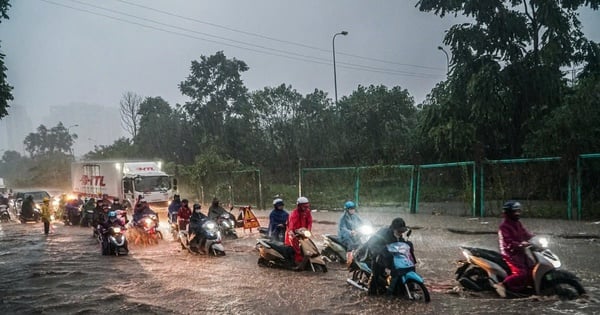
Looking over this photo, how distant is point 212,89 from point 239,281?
45.0 m

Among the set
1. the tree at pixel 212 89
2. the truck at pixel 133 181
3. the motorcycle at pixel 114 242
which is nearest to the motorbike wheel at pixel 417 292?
the motorcycle at pixel 114 242

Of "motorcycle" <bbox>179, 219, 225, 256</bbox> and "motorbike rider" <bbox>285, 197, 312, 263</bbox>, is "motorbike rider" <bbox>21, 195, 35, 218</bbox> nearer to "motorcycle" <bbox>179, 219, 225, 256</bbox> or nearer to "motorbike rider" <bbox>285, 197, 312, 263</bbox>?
"motorcycle" <bbox>179, 219, 225, 256</bbox>

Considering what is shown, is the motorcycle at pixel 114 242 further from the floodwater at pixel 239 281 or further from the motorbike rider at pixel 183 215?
the motorbike rider at pixel 183 215

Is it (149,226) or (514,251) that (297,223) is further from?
(149,226)

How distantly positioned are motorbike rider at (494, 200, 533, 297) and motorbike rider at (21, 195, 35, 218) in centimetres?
2424

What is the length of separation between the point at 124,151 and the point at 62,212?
30875mm

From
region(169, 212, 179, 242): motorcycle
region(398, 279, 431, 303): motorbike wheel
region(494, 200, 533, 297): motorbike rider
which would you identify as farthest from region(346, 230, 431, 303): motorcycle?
region(169, 212, 179, 242): motorcycle

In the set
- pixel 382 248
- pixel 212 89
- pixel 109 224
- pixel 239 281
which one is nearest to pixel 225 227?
pixel 109 224

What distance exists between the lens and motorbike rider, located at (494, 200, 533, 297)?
294 inches

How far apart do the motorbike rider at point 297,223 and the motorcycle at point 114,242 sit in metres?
5.81

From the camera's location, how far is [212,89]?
175 feet

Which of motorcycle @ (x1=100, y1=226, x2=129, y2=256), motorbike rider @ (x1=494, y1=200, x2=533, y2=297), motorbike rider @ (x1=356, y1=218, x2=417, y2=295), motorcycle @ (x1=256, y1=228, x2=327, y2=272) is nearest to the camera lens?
motorbike rider @ (x1=494, y1=200, x2=533, y2=297)

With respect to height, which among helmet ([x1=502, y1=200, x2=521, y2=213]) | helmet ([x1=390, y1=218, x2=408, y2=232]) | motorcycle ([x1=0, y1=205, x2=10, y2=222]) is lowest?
motorcycle ([x1=0, y1=205, x2=10, y2=222])

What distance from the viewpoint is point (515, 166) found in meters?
A: 17.0
